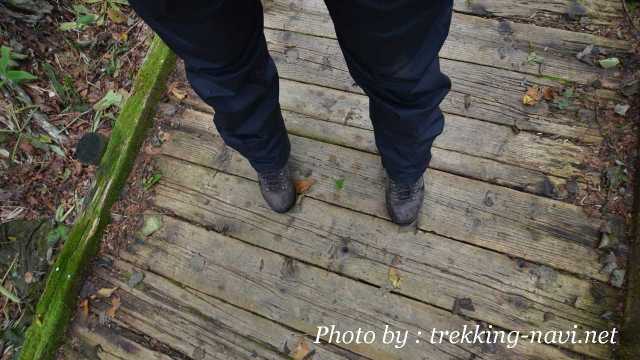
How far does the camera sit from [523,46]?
73.1 inches

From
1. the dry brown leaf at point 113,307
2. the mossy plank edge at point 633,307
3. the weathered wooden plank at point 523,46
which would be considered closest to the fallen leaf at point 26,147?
the dry brown leaf at point 113,307

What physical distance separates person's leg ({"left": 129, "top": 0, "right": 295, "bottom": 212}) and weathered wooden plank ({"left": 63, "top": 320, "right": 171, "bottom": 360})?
0.83m

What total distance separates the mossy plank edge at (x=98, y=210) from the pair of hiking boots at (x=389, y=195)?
2.32 feet

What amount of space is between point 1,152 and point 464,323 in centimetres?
213

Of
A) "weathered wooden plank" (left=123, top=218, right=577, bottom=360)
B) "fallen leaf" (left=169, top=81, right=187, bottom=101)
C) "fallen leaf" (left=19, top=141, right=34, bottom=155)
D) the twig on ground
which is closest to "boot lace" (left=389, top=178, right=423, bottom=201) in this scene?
"weathered wooden plank" (left=123, top=218, right=577, bottom=360)

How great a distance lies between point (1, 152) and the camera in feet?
6.40

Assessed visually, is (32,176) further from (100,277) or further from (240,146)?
(240,146)

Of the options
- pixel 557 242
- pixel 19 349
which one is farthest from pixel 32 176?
pixel 557 242

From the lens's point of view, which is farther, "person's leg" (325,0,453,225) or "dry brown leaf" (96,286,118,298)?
"dry brown leaf" (96,286,118,298)

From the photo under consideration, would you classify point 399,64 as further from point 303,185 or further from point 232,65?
point 303,185

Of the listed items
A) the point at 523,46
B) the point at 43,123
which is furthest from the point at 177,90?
the point at 523,46

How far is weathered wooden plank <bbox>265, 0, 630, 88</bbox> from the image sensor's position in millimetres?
1766

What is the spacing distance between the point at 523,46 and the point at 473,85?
295 mm

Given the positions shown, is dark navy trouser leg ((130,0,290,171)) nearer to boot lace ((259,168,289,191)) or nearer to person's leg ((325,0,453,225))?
boot lace ((259,168,289,191))
